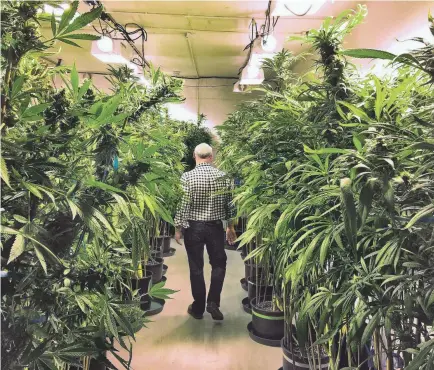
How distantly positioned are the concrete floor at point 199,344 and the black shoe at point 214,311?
0.18ft

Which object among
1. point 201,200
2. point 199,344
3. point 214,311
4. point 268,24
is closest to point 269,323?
point 199,344

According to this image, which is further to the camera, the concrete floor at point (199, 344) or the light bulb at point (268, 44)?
the light bulb at point (268, 44)

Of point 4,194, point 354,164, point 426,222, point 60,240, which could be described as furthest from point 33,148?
point 426,222

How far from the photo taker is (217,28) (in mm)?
5676

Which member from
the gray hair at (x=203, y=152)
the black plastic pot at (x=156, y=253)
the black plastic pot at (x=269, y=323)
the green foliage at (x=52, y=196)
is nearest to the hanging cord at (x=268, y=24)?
the gray hair at (x=203, y=152)

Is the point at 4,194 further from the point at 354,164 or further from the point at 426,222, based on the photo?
the point at 426,222

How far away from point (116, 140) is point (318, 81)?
0.82 metres

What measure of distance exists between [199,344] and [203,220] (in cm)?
98

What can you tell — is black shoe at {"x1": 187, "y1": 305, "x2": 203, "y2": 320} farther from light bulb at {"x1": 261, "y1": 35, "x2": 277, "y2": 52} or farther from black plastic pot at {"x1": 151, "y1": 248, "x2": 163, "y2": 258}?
light bulb at {"x1": 261, "y1": 35, "x2": 277, "y2": 52}

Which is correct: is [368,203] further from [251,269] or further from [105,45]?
[105,45]

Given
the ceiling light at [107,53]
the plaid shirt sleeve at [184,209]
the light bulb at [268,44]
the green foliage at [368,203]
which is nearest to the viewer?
the green foliage at [368,203]

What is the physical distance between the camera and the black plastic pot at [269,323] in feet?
9.43

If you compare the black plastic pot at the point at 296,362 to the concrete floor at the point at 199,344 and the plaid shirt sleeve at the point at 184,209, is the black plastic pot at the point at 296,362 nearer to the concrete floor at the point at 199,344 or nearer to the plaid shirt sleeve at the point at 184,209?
the concrete floor at the point at 199,344

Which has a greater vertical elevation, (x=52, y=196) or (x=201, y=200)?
(x=52, y=196)
